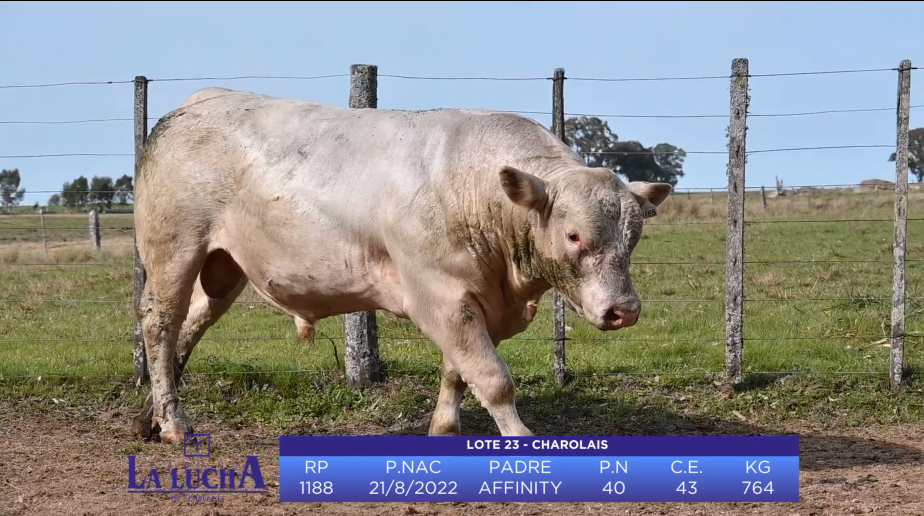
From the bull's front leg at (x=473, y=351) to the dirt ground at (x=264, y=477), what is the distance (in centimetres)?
54

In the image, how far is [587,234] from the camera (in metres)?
5.01

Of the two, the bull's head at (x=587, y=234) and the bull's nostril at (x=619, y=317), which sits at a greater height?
the bull's head at (x=587, y=234)

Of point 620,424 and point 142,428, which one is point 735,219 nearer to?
point 620,424

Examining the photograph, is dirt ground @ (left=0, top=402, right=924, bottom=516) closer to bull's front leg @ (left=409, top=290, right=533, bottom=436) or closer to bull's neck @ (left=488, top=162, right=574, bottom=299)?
bull's front leg @ (left=409, top=290, right=533, bottom=436)

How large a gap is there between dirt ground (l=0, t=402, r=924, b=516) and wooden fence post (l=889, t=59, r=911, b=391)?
30.7 inches

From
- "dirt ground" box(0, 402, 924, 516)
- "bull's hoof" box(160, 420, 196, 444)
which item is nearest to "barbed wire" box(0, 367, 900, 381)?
"dirt ground" box(0, 402, 924, 516)

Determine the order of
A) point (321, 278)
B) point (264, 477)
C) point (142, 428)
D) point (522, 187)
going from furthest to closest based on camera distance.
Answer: point (142, 428) < point (321, 278) < point (264, 477) < point (522, 187)

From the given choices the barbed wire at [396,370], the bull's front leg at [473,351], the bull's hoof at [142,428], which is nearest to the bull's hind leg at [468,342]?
the bull's front leg at [473,351]

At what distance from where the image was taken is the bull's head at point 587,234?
16.3 ft

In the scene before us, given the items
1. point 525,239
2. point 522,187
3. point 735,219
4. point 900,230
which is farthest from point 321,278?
point 900,230

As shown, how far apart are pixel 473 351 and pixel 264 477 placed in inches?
52.8

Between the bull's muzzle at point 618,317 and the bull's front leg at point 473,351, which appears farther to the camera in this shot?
the bull's front leg at point 473,351

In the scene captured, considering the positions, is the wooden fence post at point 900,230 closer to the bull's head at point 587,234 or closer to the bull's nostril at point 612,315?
the bull's head at point 587,234

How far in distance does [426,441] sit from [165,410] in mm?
2179
